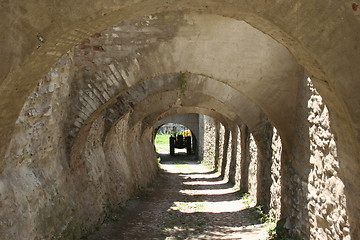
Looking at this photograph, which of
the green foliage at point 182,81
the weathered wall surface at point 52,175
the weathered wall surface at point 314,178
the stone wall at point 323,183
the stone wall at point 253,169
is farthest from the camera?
the stone wall at point 253,169

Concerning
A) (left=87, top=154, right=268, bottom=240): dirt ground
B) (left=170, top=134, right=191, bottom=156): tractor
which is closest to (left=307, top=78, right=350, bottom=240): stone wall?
(left=87, top=154, right=268, bottom=240): dirt ground

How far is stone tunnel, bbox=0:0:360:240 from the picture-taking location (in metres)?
3.12

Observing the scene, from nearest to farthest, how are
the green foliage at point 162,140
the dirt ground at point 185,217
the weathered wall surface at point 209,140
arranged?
the dirt ground at point 185,217 → the weathered wall surface at point 209,140 → the green foliage at point 162,140

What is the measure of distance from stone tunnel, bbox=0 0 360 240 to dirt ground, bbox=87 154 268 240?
16.0 inches

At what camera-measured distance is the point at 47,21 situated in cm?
311

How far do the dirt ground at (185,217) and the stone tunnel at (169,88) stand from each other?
0.41 meters

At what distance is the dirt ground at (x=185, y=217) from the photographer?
26.2ft

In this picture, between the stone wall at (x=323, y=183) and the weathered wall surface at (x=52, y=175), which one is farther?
the weathered wall surface at (x=52, y=175)

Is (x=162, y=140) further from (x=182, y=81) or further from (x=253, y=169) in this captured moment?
(x=182, y=81)

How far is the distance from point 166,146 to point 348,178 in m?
39.1

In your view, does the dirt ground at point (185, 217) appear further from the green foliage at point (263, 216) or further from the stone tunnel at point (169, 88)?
the stone tunnel at point (169, 88)

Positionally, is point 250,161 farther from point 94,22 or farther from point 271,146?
point 94,22

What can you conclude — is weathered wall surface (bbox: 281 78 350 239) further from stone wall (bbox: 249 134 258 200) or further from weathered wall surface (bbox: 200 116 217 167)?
weathered wall surface (bbox: 200 116 217 167)

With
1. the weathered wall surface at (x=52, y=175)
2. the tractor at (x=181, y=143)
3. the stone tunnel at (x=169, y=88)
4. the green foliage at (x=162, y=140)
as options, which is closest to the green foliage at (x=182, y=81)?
the stone tunnel at (x=169, y=88)
